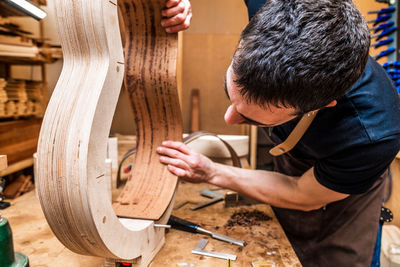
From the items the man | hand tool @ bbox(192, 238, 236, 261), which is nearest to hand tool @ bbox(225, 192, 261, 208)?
the man

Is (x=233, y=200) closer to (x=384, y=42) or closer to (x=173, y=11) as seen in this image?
(x=173, y=11)

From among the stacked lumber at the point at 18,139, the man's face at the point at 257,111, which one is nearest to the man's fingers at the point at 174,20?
the man's face at the point at 257,111

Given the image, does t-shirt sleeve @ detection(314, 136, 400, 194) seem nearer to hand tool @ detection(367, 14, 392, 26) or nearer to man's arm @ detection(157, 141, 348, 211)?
man's arm @ detection(157, 141, 348, 211)

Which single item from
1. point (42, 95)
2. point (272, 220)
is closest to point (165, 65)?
point (272, 220)

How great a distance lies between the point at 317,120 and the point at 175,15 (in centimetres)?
48

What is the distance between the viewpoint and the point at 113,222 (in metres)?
0.51

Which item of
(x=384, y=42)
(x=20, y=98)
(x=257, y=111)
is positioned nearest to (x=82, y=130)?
(x=257, y=111)

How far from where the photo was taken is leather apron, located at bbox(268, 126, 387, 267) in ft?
3.01

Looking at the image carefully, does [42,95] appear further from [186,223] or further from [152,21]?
[186,223]

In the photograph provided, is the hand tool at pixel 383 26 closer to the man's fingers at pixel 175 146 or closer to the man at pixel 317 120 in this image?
the man at pixel 317 120

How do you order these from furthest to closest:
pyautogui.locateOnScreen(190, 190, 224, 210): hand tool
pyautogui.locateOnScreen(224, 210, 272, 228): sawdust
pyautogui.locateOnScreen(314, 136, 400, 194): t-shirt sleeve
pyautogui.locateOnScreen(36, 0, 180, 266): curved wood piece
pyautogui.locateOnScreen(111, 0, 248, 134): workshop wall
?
pyautogui.locateOnScreen(111, 0, 248, 134): workshop wall < pyautogui.locateOnScreen(190, 190, 224, 210): hand tool < pyautogui.locateOnScreen(224, 210, 272, 228): sawdust < pyautogui.locateOnScreen(314, 136, 400, 194): t-shirt sleeve < pyautogui.locateOnScreen(36, 0, 180, 266): curved wood piece

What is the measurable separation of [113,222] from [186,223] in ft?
1.18

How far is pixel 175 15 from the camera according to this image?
0.72m

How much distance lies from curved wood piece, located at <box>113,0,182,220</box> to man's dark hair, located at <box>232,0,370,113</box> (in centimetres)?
32
